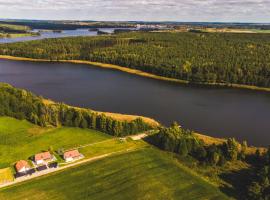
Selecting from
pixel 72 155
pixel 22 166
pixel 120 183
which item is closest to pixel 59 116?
pixel 72 155

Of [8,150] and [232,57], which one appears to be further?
[232,57]

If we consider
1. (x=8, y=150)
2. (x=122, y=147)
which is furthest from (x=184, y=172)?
(x=8, y=150)

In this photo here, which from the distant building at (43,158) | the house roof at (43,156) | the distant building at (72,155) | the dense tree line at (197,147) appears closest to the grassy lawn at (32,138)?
the house roof at (43,156)

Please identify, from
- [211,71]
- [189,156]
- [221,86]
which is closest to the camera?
[189,156]

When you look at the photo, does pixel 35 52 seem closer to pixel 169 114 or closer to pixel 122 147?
pixel 169 114

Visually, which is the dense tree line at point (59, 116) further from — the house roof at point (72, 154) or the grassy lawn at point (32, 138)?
the house roof at point (72, 154)

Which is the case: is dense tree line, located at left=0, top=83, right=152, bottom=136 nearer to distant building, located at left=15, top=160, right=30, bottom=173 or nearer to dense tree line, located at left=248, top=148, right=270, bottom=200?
distant building, located at left=15, top=160, right=30, bottom=173

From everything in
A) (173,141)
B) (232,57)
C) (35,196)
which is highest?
(232,57)

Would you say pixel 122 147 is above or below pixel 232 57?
below
